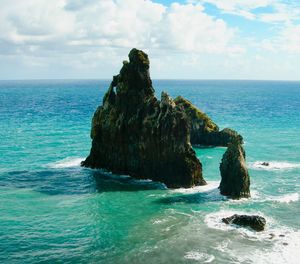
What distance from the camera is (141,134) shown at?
246 feet

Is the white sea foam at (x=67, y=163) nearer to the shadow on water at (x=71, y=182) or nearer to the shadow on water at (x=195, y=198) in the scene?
the shadow on water at (x=71, y=182)

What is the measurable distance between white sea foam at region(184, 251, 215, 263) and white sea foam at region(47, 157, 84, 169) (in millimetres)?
42324

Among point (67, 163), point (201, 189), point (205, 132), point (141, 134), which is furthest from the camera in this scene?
point (205, 132)

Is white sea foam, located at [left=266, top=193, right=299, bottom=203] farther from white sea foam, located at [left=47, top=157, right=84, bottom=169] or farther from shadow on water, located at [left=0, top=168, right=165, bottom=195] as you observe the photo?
white sea foam, located at [left=47, top=157, right=84, bottom=169]

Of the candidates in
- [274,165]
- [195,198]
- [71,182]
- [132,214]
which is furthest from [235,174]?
[71,182]

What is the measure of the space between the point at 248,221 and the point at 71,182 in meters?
32.1

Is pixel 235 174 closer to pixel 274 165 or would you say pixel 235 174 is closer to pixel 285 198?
pixel 285 198

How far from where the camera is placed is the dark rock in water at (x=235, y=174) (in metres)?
63.7

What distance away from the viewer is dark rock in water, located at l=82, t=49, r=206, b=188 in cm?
7069

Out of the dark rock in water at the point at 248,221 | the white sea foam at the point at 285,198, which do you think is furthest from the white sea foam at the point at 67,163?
the dark rock in water at the point at 248,221

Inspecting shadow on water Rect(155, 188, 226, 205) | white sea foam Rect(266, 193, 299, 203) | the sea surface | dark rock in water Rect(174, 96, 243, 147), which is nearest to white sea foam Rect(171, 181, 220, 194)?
the sea surface

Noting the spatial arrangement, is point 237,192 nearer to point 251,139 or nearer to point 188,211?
point 188,211

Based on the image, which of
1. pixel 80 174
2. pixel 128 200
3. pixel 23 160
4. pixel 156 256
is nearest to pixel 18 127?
pixel 23 160

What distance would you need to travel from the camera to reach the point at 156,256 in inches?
1767
